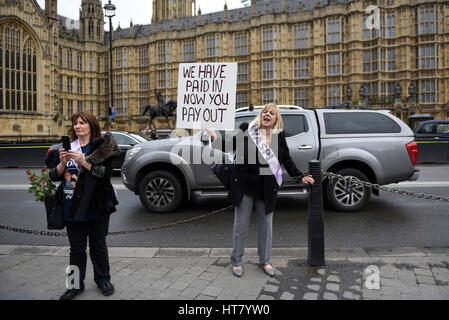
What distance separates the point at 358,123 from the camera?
7.44 meters

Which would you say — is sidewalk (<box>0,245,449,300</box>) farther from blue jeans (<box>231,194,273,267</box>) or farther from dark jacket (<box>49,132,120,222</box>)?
dark jacket (<box>49,132,120,222</box>)

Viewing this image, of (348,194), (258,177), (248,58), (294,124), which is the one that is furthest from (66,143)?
(248,58)

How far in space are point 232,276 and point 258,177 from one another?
106 centimetres

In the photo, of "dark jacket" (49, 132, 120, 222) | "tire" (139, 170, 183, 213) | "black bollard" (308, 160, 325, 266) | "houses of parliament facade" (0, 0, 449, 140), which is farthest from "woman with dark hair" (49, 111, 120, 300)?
"houses of parliament facade" (0, 0, 449, 140)

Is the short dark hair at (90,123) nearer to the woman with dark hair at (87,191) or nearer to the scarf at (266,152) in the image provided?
the woman with dark hair at (87,191)

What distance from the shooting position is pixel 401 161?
7.05m

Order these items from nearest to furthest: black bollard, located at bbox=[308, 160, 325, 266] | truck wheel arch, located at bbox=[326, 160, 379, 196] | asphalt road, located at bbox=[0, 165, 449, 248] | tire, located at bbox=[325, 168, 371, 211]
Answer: black bollard, located at bbox=[308, 160, 325, 266]
asphalt road, located at bbox=[0, 165, 449, 248]
tire, located at bbox=[325, 168, 371, 211]
truck wheel arch, located at bbox=[326, 160, 379, 196]

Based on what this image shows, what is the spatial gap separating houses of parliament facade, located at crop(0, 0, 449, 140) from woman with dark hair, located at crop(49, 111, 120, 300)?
34214 millimetres

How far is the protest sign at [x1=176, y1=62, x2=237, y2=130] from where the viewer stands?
4.61m

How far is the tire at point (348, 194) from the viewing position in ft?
22.8

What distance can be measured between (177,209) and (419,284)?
4.86 m

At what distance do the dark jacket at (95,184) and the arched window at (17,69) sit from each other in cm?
4897

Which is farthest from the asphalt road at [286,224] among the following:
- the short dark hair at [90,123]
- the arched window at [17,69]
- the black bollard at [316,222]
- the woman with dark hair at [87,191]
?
the arched window at [17,69]

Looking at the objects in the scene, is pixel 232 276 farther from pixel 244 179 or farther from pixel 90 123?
pixel 90 123
